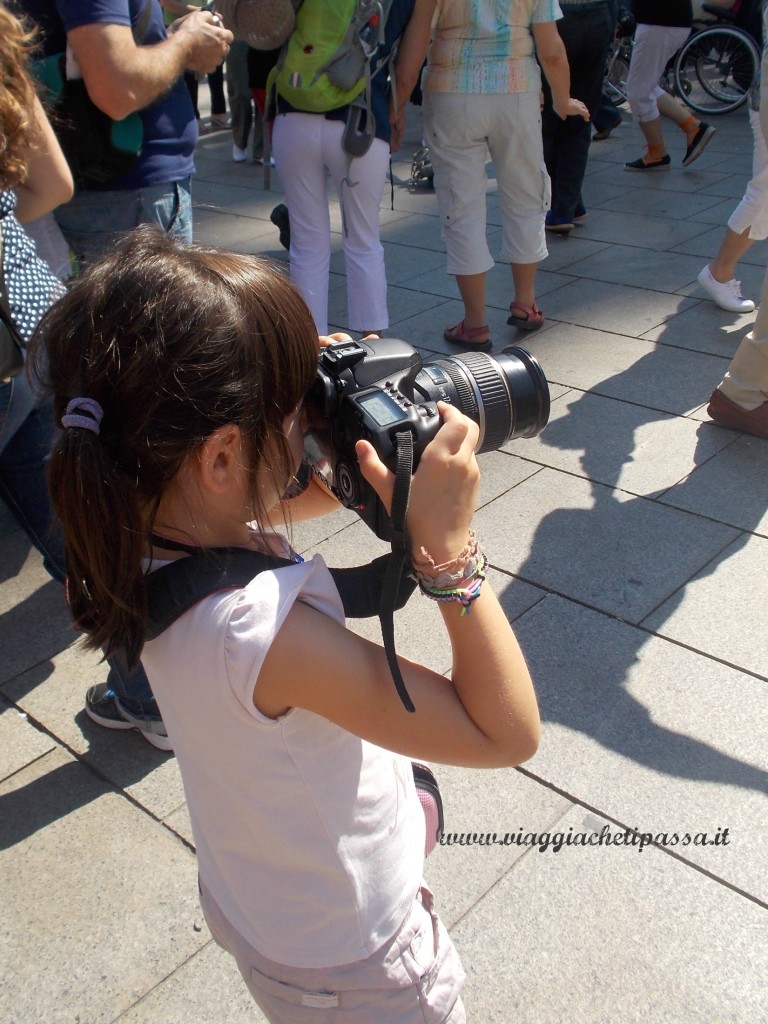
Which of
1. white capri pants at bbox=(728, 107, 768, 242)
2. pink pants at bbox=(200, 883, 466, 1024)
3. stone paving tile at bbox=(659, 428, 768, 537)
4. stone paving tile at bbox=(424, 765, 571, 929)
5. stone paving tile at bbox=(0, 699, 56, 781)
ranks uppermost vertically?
white capri pants at bbox=(728, 107, 768, 242)

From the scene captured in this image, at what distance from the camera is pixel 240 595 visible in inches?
41.8

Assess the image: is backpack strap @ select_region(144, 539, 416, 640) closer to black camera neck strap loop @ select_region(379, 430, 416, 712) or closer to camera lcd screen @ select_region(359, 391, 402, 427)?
black camera neck strap loop @ select_region(379, 430, 416, 712)

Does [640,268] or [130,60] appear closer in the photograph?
[130,60]

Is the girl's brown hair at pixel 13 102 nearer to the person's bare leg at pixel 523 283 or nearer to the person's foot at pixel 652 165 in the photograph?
the person's bare leg at pixel 523 283

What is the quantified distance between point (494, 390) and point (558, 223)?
4792 millimetres

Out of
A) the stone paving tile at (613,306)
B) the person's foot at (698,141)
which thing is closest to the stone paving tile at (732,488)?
the stone paving tile at (613,306)

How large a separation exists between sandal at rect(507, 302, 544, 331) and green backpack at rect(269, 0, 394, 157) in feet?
3.82

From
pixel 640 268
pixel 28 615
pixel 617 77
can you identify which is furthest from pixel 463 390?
pixel 617 77

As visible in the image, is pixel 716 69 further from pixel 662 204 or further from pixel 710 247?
pixel 710 247

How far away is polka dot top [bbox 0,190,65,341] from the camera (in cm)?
214

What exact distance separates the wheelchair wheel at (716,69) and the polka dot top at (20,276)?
7.99 m

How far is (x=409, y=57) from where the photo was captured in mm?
3992

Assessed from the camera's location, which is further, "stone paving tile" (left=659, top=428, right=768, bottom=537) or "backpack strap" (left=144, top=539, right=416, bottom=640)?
"stone paving tile" (left=659, top=428, right=768, bottom=537)

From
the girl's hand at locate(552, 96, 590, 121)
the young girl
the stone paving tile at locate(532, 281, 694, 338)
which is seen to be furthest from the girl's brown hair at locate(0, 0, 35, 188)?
the stone paving tile at locate(532, 281, 694, 338)
